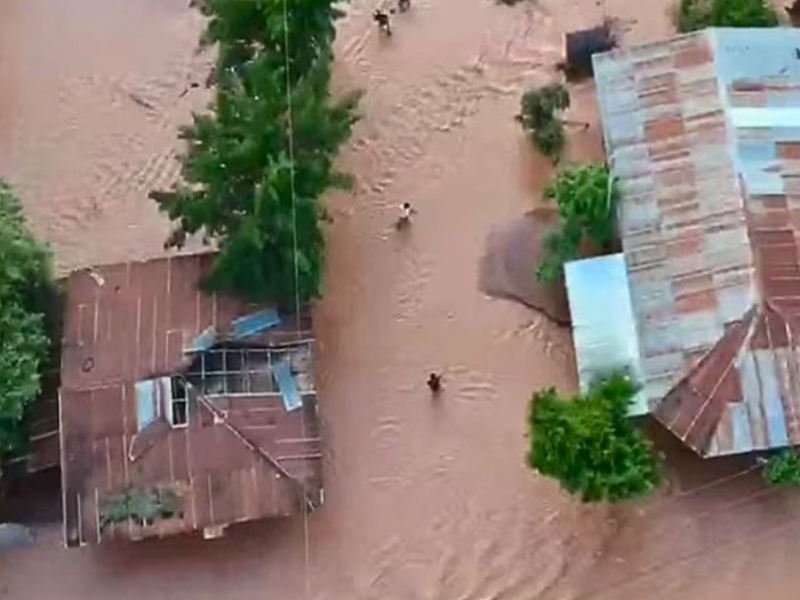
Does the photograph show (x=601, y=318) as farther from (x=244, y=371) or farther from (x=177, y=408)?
(x=177, y=408)

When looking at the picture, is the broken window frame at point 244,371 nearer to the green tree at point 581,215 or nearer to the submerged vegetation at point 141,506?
the submerged vegetation at point 141,506

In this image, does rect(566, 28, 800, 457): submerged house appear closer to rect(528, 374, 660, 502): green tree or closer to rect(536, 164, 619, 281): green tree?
rect(536, 164, 619, 281): green tree

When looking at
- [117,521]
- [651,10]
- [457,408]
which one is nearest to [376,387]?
[457,408]

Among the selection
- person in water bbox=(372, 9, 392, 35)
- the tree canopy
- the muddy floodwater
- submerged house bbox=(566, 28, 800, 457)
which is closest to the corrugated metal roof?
submerged house bbox=(566, 28, 800, 457)

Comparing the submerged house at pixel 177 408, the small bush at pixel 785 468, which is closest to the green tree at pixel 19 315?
the submerged house at pixel 177 408

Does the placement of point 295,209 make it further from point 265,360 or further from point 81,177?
point 81,177

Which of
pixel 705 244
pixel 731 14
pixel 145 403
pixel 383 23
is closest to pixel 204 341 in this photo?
pixel 145 403

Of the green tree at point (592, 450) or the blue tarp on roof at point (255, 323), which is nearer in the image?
the green tree at point (592, 450)
